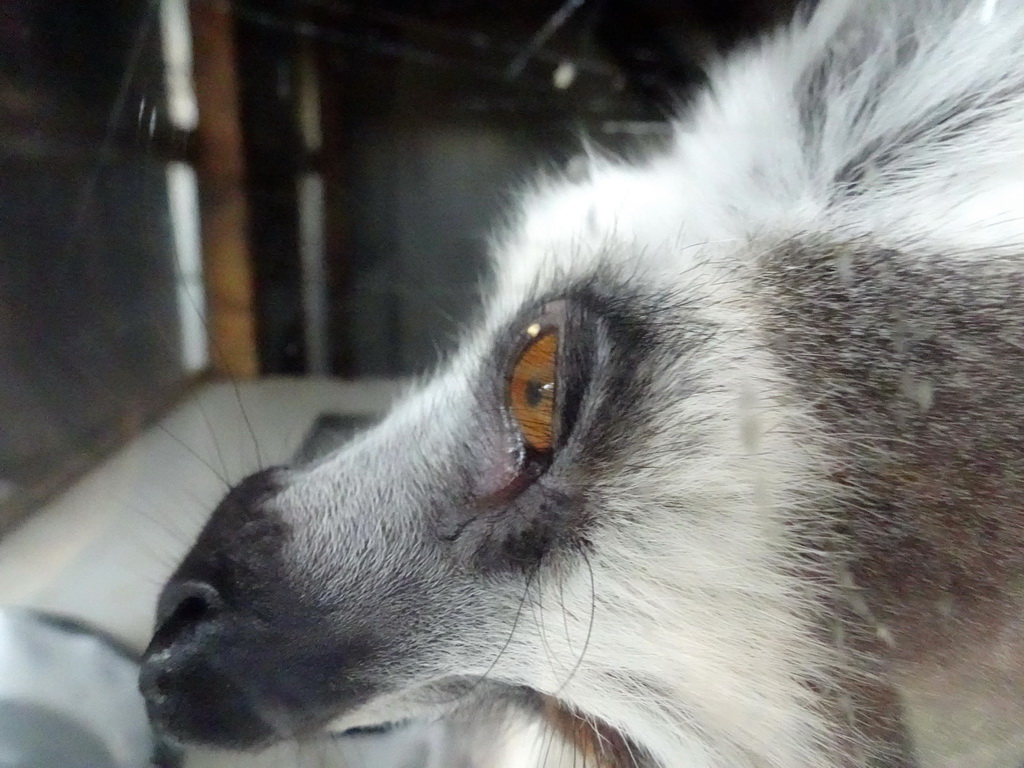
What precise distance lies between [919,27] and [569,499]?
0.38m

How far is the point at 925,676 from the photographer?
455mm

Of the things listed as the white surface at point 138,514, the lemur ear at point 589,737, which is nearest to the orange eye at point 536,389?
the lemur ear at point 589,737

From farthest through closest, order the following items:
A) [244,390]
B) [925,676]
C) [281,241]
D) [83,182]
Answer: [281,241], [244,390], [83,182], [925,676]

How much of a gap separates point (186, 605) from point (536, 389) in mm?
286

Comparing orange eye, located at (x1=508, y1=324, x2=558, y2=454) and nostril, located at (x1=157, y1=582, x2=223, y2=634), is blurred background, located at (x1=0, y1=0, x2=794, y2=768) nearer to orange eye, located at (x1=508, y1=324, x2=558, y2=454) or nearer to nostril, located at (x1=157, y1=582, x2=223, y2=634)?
nostril, located at (x1=157, y1=582, x2=223, y2=634)

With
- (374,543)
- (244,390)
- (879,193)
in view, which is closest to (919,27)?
(879,193)

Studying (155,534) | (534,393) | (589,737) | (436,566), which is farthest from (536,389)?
(155,534)

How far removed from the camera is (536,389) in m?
0.55

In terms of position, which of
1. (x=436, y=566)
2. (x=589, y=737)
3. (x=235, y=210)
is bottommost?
(x=589, y=737)

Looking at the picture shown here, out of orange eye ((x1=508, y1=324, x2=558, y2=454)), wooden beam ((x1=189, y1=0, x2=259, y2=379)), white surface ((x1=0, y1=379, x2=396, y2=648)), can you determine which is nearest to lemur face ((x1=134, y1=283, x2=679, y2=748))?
orange eye ((x1=508, y1=324, x2=558, y2=454))

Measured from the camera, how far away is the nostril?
57 centimetres

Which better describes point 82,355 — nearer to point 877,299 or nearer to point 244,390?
point 244,390

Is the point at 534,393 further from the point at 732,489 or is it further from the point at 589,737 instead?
the point at 589,737

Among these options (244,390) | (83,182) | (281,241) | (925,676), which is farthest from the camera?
(281,241)
